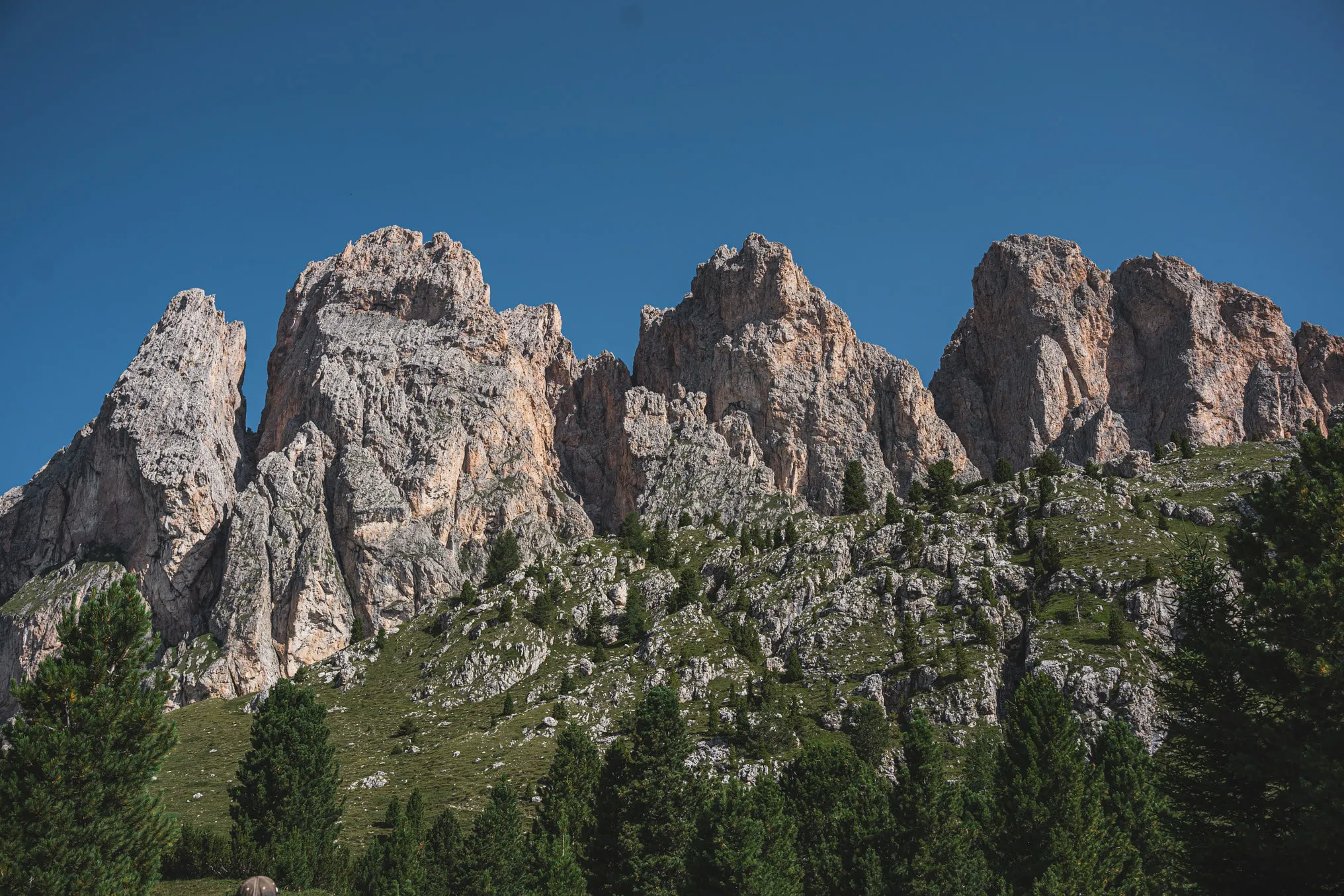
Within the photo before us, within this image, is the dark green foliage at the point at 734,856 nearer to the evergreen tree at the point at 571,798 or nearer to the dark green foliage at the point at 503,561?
the evergreen tree at the point at 571,798

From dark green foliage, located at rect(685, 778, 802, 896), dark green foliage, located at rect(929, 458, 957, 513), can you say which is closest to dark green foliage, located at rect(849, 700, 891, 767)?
dark green foliage, located at rect(685, 778, 802, 896)

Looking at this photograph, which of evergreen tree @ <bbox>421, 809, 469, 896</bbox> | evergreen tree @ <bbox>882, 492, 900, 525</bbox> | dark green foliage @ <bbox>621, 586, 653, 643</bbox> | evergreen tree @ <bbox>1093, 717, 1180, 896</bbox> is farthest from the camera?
evergreen tree @ <bbox>882, 492, 900, 525</bbox>

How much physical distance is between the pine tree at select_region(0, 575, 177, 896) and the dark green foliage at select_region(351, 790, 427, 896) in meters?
25.5

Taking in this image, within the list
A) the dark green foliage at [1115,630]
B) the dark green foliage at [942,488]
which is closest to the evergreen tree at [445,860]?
the dark green foliage at [1115,630]

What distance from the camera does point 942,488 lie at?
15850 centimetres

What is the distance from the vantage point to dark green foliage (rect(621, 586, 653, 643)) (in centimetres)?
14450

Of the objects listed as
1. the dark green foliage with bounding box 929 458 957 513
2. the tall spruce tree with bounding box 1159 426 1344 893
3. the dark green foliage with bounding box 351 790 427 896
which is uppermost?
the dark green foliage with bounding box 929 458 957 513

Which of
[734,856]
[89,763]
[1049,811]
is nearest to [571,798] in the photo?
[734,856]

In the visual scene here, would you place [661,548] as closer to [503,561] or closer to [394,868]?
[503,561]

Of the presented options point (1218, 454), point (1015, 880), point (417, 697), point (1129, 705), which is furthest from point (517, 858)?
point (1218, 454)

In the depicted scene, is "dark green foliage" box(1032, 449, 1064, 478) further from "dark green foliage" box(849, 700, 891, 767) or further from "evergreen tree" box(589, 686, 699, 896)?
"evergreen tree" box(589, 686, 699, 896)

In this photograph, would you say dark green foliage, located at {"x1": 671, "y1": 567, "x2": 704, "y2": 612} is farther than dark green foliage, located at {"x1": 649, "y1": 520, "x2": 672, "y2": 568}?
No

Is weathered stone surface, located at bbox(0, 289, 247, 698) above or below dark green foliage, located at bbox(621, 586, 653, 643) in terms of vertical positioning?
above

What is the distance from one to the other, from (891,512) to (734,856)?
111802 mm
